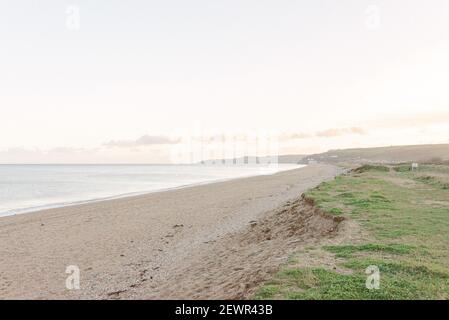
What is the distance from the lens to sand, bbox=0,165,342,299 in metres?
11.8

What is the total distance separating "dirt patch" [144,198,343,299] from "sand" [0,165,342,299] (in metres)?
0.05

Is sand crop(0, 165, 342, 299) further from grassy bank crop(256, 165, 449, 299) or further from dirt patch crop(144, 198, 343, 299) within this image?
grassy bank crop(256, 165, 449, 299)

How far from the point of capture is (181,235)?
848 inches

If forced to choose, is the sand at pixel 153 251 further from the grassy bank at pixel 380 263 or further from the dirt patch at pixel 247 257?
the grassy bank at pixel 380 263

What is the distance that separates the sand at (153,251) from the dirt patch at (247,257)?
0.15 feet

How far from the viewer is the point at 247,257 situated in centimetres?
1380

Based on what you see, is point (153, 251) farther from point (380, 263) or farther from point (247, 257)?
point (380, 263)

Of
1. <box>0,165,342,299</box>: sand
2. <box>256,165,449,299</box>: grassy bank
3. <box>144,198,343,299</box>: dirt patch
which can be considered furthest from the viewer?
<box>0,165,342,299</box>: sand

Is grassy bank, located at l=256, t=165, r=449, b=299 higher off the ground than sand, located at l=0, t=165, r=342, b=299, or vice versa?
grassy bank, located at l=256, t=165, r=449, b=299

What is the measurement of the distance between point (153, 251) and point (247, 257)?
6.32 meters

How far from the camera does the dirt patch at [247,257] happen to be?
10141 millimetres

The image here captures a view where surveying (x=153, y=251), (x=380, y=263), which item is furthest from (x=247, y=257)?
(x=153, y=251)

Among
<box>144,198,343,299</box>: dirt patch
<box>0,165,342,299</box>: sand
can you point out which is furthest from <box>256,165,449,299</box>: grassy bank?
<box>0,165,342,299</box>: sand
